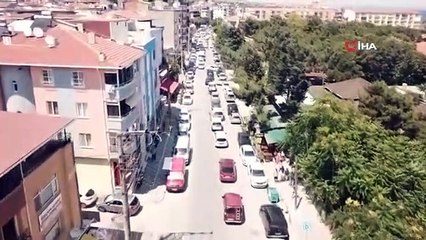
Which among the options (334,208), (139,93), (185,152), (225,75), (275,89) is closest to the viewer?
(334,208)

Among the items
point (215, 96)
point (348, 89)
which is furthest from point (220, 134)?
point (348, 89)

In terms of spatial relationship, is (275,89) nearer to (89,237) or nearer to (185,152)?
(185,152)

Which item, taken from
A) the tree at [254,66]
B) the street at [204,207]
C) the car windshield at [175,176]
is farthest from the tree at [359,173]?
the tree at [254,66]

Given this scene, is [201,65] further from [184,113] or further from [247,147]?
[247,147]

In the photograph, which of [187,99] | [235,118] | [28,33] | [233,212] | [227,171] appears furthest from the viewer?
[187,99]

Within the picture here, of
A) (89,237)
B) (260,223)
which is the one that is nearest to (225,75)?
(260,223)

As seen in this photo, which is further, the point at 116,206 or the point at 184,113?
the point at 184,113
